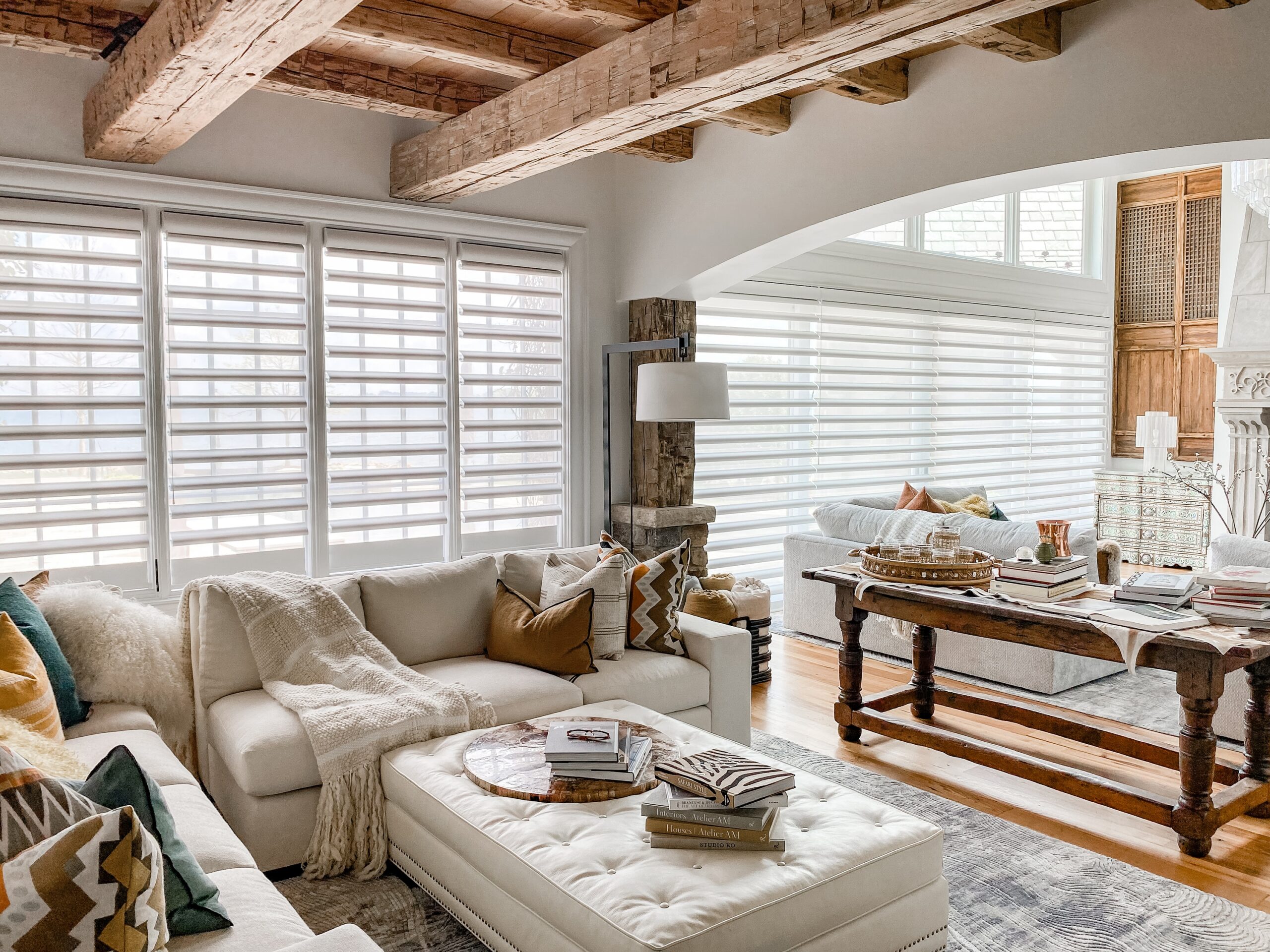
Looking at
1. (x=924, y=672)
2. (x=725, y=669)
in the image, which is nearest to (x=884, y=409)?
(x=924, y=672)

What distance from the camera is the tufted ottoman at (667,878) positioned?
1848 mm

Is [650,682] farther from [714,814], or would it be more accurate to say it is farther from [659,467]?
[659,467]

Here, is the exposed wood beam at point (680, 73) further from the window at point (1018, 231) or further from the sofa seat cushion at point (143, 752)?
the window at point (1018, 231)

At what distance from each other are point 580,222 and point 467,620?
92.6 inches

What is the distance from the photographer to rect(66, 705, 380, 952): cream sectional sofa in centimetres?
161

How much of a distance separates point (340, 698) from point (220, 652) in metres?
0.49

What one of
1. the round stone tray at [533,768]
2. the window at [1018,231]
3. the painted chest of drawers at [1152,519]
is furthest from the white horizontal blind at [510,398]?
the painted chest of drawers at [1152,519]

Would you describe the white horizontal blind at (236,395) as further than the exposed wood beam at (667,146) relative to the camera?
No

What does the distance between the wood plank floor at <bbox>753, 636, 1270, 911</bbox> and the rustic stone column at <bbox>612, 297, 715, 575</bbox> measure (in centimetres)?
90

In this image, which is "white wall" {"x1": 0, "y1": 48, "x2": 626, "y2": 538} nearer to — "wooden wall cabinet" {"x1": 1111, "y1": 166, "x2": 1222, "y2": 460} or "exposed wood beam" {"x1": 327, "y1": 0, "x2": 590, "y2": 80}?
"exposed wood beam" {"x1": 327, "y1": 0, "x2": 590, "y2": 80}

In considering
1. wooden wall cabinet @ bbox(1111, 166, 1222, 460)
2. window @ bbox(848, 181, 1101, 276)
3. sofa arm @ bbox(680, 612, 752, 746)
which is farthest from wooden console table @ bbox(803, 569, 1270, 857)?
wooden wall cabinet @ bbox(1111, 166, 1222, 460)

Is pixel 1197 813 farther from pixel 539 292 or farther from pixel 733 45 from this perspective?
pixel 539 292

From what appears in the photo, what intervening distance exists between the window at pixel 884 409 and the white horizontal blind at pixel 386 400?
5.77ft

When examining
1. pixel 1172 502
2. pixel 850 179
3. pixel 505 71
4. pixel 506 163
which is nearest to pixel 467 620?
pixel 506 163
